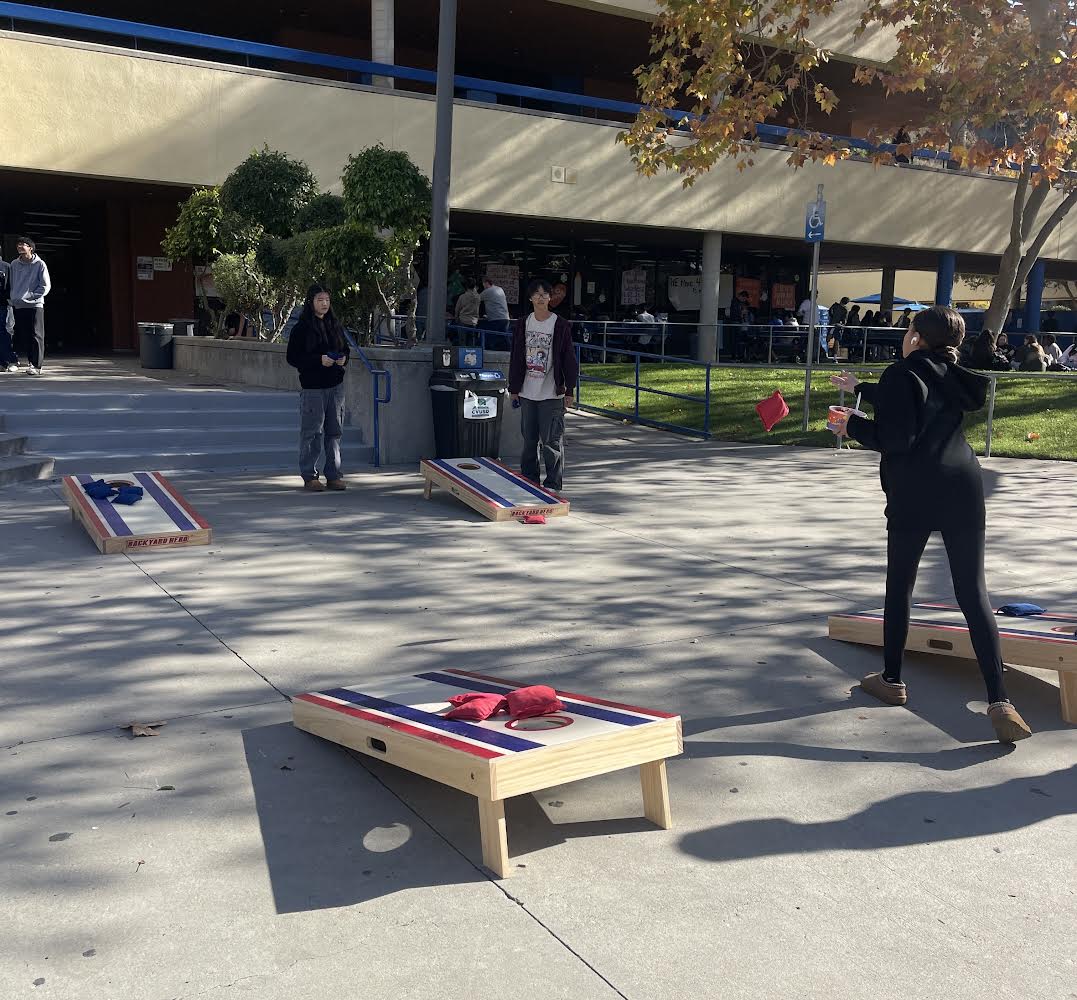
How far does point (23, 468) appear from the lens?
10469 mm

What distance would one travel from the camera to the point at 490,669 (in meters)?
5.72

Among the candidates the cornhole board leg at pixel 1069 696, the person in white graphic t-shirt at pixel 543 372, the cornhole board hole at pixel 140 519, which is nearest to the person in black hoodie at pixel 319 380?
the person in white graphic t-shirt at pixel 543 372

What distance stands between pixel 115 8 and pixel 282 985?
82.3 feet

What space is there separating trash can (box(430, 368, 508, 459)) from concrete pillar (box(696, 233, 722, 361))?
584 inches

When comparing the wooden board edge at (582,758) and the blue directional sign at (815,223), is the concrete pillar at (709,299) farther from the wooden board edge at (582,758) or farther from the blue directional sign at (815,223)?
the wooden board edge at (582,758)

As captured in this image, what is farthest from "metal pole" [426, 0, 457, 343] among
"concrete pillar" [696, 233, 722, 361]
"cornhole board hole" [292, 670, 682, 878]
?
"concrete pillar" [696, 233, 722, 361]

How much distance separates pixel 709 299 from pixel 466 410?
15901 millimetres

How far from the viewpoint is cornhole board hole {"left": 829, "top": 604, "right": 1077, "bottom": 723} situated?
5.26 metres

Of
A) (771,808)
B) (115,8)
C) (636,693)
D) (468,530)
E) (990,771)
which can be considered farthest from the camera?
(115,8)

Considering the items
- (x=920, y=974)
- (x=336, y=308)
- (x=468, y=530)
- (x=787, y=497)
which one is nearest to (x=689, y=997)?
(x=920, y=974)

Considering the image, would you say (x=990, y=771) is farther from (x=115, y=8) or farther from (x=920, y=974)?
(x=115, y=8)

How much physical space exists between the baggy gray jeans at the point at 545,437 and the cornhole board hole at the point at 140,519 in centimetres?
337

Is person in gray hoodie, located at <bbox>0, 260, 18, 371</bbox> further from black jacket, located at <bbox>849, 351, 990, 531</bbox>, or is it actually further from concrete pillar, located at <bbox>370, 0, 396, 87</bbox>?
black jacket, located at <bbox>849, 351, 990, 531</bbox>

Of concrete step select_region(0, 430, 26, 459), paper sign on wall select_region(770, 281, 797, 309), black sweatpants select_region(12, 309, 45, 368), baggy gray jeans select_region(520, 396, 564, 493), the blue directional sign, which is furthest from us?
paper sign on wall select_region(770, 281, 797, 309)
